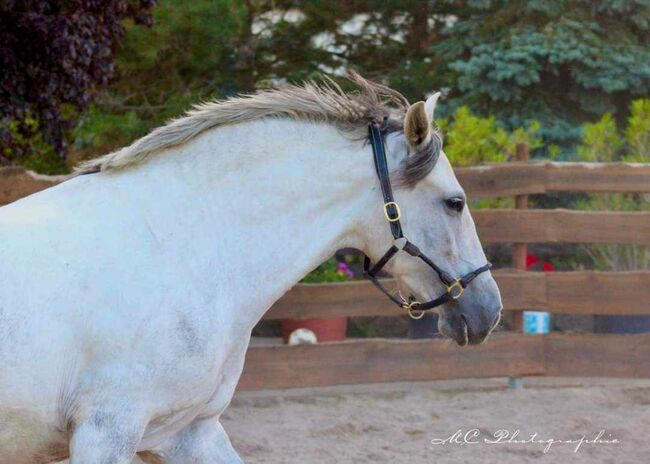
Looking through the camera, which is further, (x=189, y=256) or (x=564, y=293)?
(x=564, y=293)

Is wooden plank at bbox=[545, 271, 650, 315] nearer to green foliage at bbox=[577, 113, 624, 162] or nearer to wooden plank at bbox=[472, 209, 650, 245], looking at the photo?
wooden plank at bbox=[472, 209, 650, 245]

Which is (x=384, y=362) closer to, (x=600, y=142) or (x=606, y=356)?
(x=606, y=356)

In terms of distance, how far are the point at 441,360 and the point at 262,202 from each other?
332 cm

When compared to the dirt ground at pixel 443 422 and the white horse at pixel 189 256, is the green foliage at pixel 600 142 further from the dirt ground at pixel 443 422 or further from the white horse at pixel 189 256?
the white horse at pixel 189 256

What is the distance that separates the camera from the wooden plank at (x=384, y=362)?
570cm

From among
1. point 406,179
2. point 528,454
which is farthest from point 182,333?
point 528,454

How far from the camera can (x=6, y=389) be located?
2.46 m

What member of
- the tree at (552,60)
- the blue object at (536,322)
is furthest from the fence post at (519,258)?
the tree at (552,60)

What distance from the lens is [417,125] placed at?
2.80 meters

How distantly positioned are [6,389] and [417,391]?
12.6ft

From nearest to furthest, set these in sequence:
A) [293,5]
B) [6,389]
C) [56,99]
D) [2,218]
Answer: [6,389] → [2,218] → [56,99] → [293,5]

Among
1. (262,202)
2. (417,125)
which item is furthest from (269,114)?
(417,125)

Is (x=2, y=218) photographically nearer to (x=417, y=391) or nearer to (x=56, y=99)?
(x=56, y=99)

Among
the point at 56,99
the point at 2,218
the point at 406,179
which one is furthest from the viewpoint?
the point at 56,99
